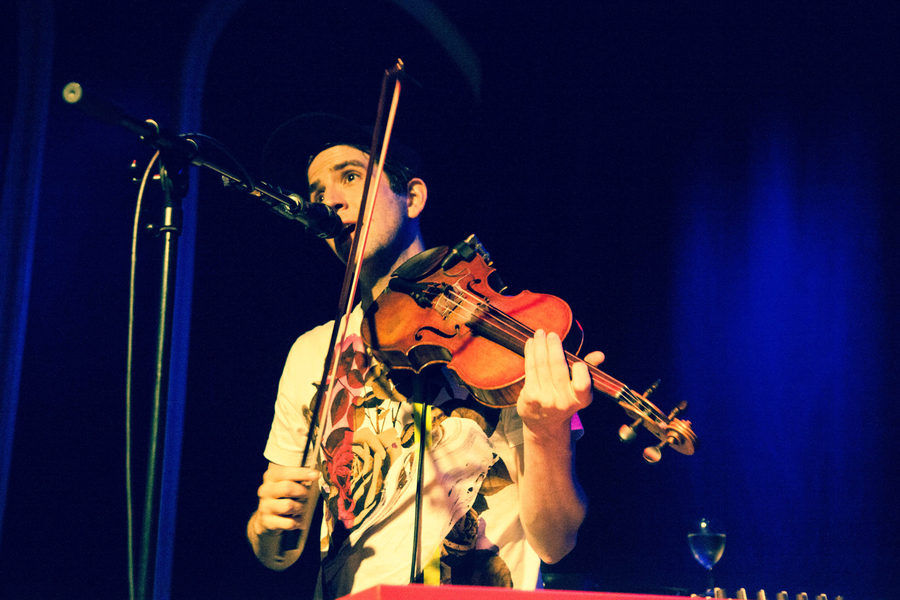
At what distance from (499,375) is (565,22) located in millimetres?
1490

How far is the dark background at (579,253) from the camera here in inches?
73.8

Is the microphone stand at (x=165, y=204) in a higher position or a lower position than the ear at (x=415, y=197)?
lower

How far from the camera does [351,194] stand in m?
1.99

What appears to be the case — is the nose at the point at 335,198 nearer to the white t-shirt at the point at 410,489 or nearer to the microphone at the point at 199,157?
the white t-shirt at the point at 410,489

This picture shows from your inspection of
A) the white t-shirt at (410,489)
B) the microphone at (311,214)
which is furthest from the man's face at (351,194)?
the microphone at (311,214)

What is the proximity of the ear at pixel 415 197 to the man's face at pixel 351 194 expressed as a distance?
0.03 meters

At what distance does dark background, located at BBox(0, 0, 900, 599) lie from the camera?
1.87m

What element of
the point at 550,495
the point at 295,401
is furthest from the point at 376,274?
the point at 550,495

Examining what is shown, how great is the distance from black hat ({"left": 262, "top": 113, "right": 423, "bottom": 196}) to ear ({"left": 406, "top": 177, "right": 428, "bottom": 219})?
3 cm

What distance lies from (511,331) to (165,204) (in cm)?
A: 80

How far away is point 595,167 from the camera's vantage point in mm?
2176

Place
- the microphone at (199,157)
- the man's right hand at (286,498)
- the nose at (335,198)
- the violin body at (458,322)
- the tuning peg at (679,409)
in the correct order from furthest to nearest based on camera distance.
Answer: the nose at (335,198)
the violin body at (458,322)
the tuning peg at (679,409)
the man's right hand at (286,498)
the microphone at (199,157)

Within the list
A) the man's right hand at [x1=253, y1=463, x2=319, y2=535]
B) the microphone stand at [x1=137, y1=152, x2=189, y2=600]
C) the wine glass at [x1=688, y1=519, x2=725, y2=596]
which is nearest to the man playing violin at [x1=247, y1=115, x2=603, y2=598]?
the man's right hand at [x1=253, y1=463, x2=319, y2=535]

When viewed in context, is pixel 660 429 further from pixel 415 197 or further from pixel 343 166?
pixel 343 166
